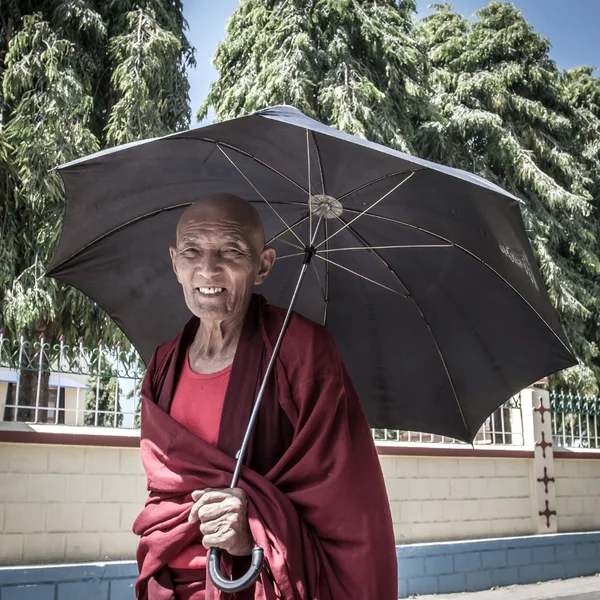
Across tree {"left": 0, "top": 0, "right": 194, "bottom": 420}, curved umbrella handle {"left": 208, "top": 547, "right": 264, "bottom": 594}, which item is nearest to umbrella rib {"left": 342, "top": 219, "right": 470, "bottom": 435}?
curved umbrella handle {"left": 208, "top": 547, "right": 264, "bottom": 594}

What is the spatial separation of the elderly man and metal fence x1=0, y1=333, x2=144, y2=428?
11.3 feet

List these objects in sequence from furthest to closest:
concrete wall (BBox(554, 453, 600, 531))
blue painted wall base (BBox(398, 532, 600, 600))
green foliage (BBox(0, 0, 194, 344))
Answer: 1. green foliage (BBox(0, 0, 194, 344))
2. concrete wall (BBox(554, 453, 600, 531))
3. blue painted wall base (BBox(398, 532, 600, 600))

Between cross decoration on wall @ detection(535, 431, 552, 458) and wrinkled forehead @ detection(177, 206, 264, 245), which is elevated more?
wrinkled forehead @ detection(177, 206, 264, 245)

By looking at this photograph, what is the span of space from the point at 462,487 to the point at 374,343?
17.7 feet

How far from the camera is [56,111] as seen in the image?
10492 mm

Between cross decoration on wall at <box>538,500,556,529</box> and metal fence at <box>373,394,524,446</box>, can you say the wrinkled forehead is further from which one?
cross decoration on wall at <box>538,500,556,529</box>

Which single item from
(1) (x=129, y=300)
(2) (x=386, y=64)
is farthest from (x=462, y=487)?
(2) (x=386, y=64)

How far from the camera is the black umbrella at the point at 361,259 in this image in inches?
89.5

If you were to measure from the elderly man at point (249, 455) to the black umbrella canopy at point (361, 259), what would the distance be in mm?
407

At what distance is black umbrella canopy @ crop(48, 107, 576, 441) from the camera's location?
2271 mm

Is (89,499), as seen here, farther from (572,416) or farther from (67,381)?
(572,416)

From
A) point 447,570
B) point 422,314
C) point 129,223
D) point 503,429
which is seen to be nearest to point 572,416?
point 503,429

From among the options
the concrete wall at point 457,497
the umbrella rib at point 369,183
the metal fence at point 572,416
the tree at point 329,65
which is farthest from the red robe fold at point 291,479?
the tree at point 329,65

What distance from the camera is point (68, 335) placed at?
11648 millimetres
